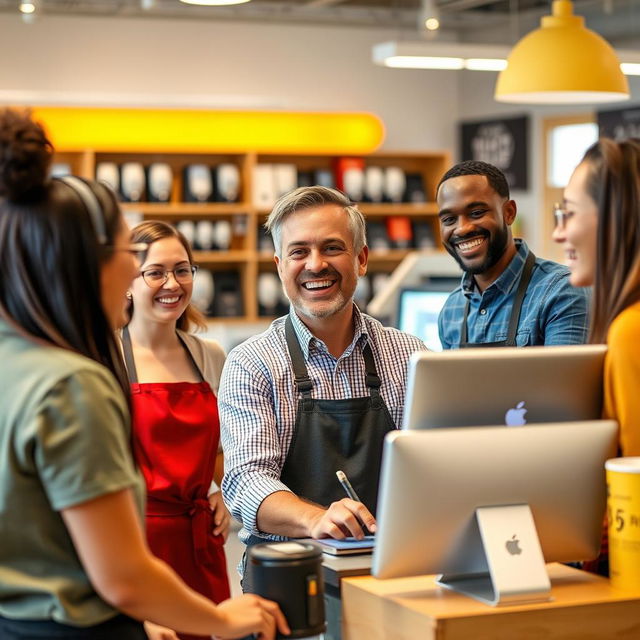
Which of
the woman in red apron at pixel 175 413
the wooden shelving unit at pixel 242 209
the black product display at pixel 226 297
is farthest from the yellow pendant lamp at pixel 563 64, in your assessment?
the black product display at pixel 226 297

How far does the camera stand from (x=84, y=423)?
1.67 m

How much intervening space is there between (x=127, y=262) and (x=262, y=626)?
2.15 ft

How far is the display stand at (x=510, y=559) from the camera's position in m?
2.01

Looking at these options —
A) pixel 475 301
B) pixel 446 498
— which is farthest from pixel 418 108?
pixel 446 498

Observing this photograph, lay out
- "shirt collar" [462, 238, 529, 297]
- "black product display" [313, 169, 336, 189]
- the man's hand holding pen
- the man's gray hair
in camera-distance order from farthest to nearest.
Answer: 1. "black product display" [313, 169, 336, 189]
2. "shirt collar" [462, 238, 529, 297]
3. the man's gray hair
4. the man's hand holding pen

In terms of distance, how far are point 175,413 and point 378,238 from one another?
7078 mm

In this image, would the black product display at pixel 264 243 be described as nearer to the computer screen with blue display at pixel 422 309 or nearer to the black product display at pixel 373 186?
the black product display at pixel 373 186

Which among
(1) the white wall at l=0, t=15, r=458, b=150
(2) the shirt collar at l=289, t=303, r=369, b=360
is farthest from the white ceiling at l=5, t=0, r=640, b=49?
(2) the shirt collar at l=289, t=303, r=369, b=360

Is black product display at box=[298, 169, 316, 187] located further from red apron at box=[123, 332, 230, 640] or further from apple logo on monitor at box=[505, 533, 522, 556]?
apple logo on monitor at box=[505, 533, 522, 556]

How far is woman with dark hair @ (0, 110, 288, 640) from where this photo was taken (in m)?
1.66

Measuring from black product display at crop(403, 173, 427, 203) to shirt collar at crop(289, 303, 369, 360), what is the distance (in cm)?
762

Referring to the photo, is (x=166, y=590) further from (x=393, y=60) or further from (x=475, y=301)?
(x=393, y=60)

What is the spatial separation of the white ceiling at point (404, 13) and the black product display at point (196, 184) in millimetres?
1463

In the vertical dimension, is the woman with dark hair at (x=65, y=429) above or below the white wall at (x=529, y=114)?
below
